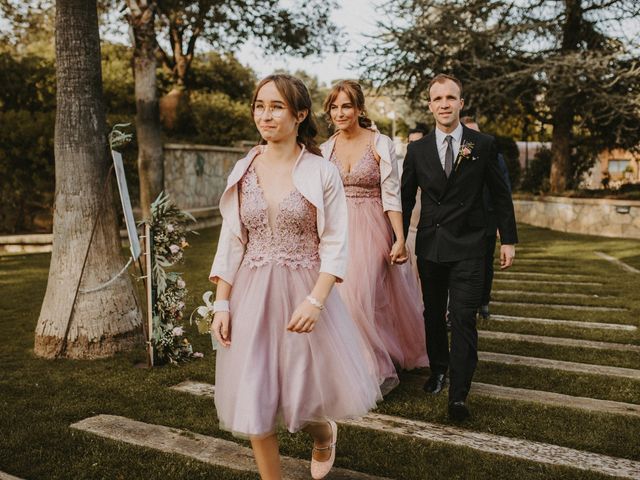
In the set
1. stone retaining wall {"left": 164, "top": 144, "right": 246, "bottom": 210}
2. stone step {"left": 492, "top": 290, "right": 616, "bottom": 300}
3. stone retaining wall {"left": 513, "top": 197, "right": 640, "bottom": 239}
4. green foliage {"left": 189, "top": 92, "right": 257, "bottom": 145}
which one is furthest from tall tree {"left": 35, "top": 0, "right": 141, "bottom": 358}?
green foliage {"left": 189, "top": 92, "right": 257, "bottom": 145}

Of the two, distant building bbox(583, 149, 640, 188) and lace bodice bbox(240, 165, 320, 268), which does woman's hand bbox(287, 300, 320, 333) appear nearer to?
lace bodice bbox(240, 165, 320, 268)

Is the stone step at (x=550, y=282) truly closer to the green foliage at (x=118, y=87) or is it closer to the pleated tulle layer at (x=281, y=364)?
the pleated tulle layer at (x=281, y=364)

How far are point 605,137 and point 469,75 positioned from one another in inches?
195

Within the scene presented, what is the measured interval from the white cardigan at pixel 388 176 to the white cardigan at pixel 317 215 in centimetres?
196

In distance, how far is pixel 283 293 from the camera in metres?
2.97

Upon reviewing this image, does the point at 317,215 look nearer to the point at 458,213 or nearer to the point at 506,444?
the point at 458,213

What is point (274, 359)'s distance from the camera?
292 cm

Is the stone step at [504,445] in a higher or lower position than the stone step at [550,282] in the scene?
higher

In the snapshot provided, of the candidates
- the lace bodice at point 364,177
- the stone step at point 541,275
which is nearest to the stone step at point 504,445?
the lace bodice at point 364,177

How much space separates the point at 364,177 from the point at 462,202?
35.4 inches

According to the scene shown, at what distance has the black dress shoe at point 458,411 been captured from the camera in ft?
13.9

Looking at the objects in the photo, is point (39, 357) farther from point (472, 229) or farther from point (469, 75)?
point (469, 75)

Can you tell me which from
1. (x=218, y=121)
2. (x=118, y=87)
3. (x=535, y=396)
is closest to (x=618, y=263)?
(x=535, y=396)

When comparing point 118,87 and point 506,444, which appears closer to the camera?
point 506,444
